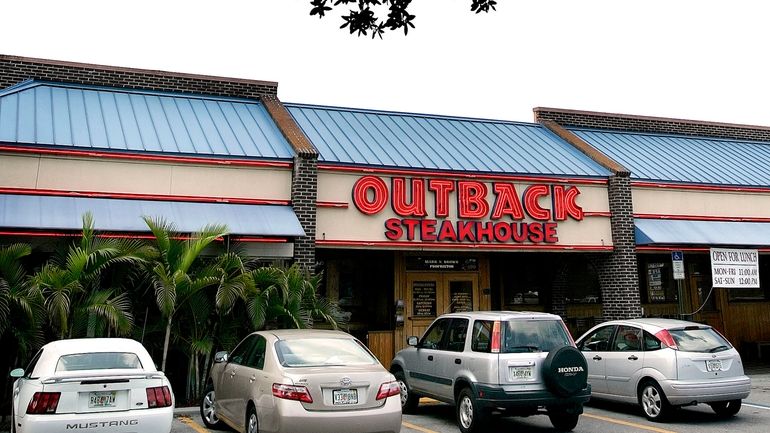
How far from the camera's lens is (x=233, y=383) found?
341 inches

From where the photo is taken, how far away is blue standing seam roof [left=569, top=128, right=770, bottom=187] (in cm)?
1838

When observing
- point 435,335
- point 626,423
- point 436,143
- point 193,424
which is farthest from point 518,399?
point 436,143

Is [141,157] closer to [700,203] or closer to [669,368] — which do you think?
[669,368]

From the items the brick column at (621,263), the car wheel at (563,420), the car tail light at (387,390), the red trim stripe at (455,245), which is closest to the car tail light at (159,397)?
the car tail light at (387,390)

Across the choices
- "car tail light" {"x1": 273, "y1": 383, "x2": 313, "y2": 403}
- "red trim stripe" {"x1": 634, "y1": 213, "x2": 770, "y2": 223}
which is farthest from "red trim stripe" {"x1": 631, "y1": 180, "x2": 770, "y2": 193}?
"car tail light" {"x1": 273, "y1": 383, "x2": 313, "y2": 403}

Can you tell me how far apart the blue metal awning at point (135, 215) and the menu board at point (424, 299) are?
4819 mm

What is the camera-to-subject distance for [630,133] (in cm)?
2197

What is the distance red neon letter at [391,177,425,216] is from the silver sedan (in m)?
6.38

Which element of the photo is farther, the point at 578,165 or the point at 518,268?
the point at 518,268

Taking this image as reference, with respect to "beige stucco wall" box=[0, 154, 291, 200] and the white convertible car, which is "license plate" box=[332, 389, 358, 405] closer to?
the white convertible car

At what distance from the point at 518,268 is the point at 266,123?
841 cm

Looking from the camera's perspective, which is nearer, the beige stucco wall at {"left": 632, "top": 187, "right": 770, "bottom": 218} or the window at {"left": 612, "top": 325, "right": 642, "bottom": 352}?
the window at {"left": 612, "top": 325, "right": 642, "bottom": 352}

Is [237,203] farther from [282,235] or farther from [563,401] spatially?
[563,401]

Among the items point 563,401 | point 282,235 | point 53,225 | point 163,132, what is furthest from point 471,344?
point 163,132
